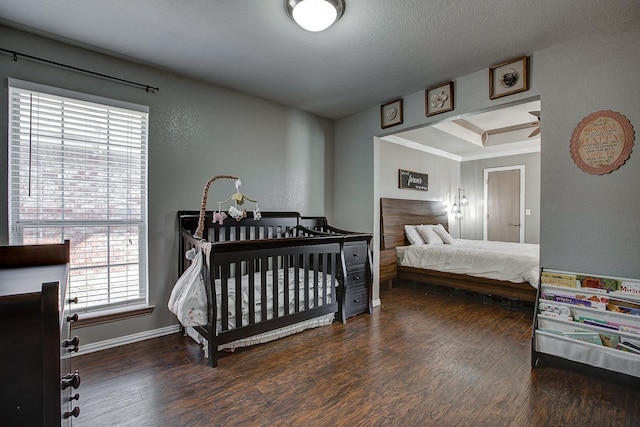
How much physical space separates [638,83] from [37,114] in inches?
162

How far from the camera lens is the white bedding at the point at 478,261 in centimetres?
339

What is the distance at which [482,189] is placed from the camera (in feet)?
20.6

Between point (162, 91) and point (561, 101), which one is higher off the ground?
point (162, 91)

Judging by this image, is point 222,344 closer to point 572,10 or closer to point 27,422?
point 27,422

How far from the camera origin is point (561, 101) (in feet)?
7.29

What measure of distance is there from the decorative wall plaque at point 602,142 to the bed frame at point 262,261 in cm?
197

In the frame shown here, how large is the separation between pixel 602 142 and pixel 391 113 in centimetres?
183

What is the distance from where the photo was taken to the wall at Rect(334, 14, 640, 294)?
1961 mm

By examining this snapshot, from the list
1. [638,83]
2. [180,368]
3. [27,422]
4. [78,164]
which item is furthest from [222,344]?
[638,83]

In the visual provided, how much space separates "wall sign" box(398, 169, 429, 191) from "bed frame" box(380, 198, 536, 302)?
9.9 inches

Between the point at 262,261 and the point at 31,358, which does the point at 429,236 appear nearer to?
the point at 262,261

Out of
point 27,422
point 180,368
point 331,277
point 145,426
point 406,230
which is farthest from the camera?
point 406,230

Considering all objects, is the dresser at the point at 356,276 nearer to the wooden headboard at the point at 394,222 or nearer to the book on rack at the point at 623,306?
the wooden headboard at the point at 394,222

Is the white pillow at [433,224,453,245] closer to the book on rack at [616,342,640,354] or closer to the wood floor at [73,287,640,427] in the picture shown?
the wood floor at [73,287,640,427]
